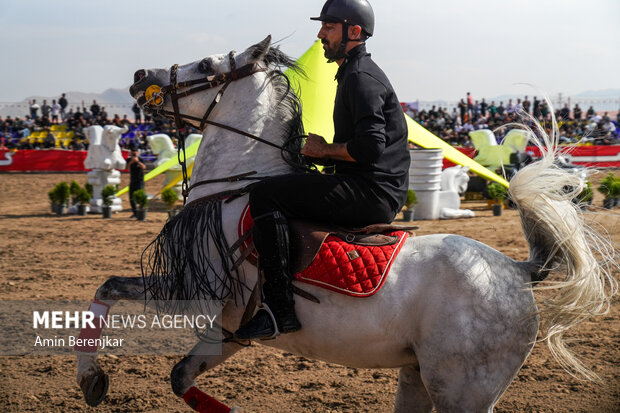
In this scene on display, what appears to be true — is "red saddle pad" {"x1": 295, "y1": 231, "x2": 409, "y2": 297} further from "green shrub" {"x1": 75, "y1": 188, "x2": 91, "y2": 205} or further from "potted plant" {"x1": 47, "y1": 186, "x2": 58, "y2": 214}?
"potted plant" {"x1": 47, "y1": 186, "x2": 58, "y2": 214}

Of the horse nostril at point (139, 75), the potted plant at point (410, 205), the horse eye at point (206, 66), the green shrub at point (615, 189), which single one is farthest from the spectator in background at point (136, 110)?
the green shrub at point (615, 189)

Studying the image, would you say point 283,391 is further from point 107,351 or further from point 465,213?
point 465,213

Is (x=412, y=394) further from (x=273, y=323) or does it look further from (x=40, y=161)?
(x=40, y=161)

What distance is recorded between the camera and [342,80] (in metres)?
3.39

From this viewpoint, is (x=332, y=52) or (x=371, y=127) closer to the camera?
(x=371, y=127)

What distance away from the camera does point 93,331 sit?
3641 millimetres

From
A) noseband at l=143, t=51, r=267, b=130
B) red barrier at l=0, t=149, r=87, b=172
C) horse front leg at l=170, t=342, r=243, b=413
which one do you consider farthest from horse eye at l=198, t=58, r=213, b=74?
red barrier at l=0, t=149, r=87, b=172

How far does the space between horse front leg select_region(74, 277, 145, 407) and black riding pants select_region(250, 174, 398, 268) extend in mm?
883

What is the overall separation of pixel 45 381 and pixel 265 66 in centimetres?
313

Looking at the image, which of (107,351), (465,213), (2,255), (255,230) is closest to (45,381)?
(107,351)

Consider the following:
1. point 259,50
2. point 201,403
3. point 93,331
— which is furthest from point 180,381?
point 259,50

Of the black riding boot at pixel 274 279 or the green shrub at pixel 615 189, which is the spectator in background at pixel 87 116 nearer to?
the green shrub at pixel 615 189

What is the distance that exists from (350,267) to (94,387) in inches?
67.8

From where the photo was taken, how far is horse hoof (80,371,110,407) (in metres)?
3.61
